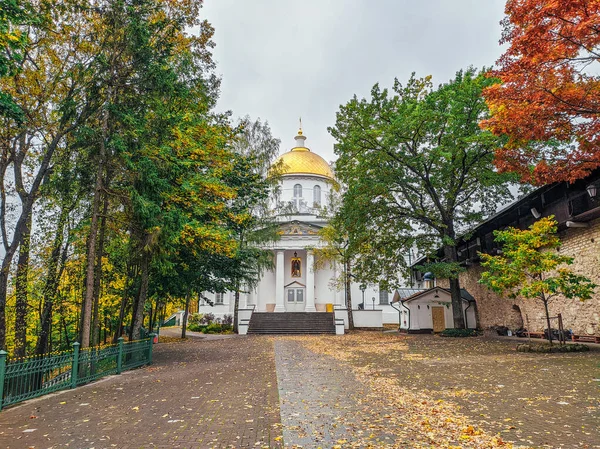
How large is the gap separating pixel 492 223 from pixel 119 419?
21.4m

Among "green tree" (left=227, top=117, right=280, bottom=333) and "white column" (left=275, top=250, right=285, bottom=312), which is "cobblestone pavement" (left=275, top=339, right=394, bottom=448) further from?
"white column" (left=275, top=250, right=285, bottom=312)

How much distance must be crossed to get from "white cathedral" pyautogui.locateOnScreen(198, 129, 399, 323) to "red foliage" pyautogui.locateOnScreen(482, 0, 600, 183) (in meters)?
25.1

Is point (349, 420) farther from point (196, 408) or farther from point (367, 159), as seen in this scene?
point (367, 159)

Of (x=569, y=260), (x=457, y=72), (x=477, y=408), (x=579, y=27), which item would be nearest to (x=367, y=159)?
(x=457, y=72)

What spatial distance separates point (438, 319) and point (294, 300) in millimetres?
16538

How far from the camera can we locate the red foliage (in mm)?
9484

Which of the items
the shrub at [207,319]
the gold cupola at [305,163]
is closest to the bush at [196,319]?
the shrub at [207,319]

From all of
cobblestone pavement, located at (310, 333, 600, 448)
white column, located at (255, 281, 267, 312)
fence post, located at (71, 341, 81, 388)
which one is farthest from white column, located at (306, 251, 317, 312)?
fence post, located at (71, 341, 81, 388)

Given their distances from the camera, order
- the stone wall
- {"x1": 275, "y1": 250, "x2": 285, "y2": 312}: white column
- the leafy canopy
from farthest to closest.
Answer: {"x1": 275, "y1": 250, "x2": 285, "y2": 312}: white column → the stone wall → the leafy canopy

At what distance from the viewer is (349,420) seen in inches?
240

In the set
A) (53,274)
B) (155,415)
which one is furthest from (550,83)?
(53,274)

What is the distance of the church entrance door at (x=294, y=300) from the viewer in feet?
133

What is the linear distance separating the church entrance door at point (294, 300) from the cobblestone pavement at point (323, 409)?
1132 inches

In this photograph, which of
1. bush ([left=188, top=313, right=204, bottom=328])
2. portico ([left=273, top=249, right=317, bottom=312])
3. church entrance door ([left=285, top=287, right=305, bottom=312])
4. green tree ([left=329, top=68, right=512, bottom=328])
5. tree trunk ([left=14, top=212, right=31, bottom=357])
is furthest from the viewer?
church entrance door ([left=285, top=287, right=305, bottom=312])
